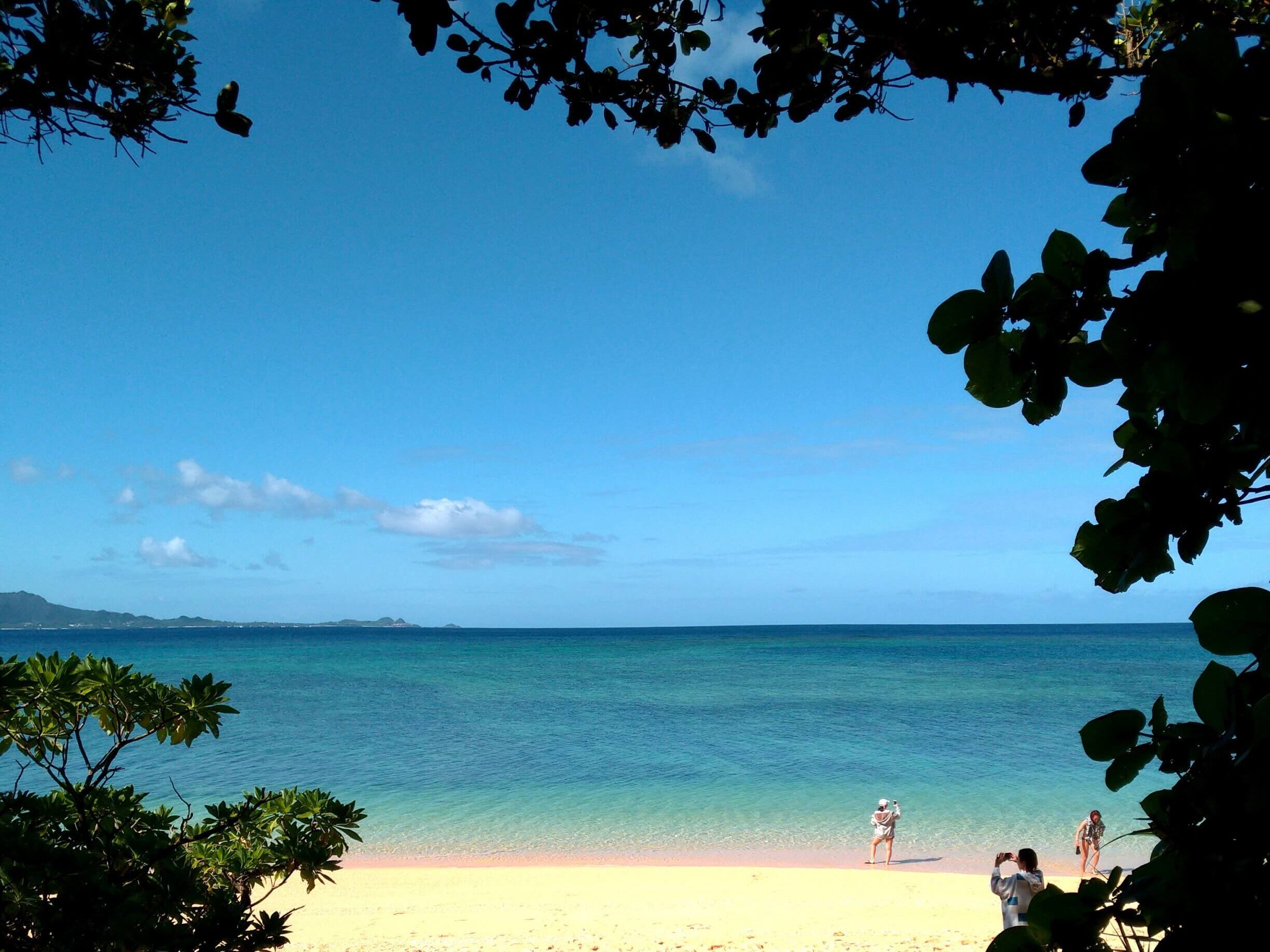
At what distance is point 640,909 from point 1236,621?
11056mm

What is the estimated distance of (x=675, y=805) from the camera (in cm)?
1670

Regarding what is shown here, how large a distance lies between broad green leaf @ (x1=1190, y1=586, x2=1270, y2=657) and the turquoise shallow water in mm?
14111

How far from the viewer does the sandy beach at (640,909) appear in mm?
8703

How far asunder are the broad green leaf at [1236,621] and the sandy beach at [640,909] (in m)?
8.98

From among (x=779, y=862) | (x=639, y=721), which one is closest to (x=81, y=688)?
(x=779, y=862)

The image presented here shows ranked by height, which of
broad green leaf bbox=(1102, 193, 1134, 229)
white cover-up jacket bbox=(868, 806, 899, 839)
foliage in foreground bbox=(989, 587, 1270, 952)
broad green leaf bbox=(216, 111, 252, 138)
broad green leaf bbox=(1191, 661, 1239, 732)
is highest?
broad green leaf bbox=(216, 111, 252, 138)

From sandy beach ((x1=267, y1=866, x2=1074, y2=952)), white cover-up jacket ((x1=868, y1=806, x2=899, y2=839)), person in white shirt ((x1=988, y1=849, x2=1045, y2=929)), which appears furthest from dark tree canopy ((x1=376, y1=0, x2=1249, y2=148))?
white cover-up jacket ((x1=868, y1=806, x2=899, y2=839))

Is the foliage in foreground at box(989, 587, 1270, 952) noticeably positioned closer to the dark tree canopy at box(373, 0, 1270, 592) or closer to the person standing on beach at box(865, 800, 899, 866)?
the dark tree canopy at box(373, 0, 1270, 592)

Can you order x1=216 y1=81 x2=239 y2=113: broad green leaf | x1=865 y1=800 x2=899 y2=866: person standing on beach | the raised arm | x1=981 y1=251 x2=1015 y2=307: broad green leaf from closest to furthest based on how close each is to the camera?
x1=981 y1=251 x2=1015 y2=307: broad green leaf
x1=216 y1=81 x2=239 y2=113: broad green leaf
the raised arm
x1=865 y1=800 x2=899 y2=866: person standing on beach

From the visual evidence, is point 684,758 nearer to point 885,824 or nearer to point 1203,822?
point 885,824

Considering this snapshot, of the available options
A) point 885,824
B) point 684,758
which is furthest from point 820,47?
point 684,758

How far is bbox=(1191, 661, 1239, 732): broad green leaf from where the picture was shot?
22.9 inches

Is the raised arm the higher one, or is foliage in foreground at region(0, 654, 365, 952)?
foliage in foreground at region(0, 654, 365, 952)

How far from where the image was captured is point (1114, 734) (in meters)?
0.69
